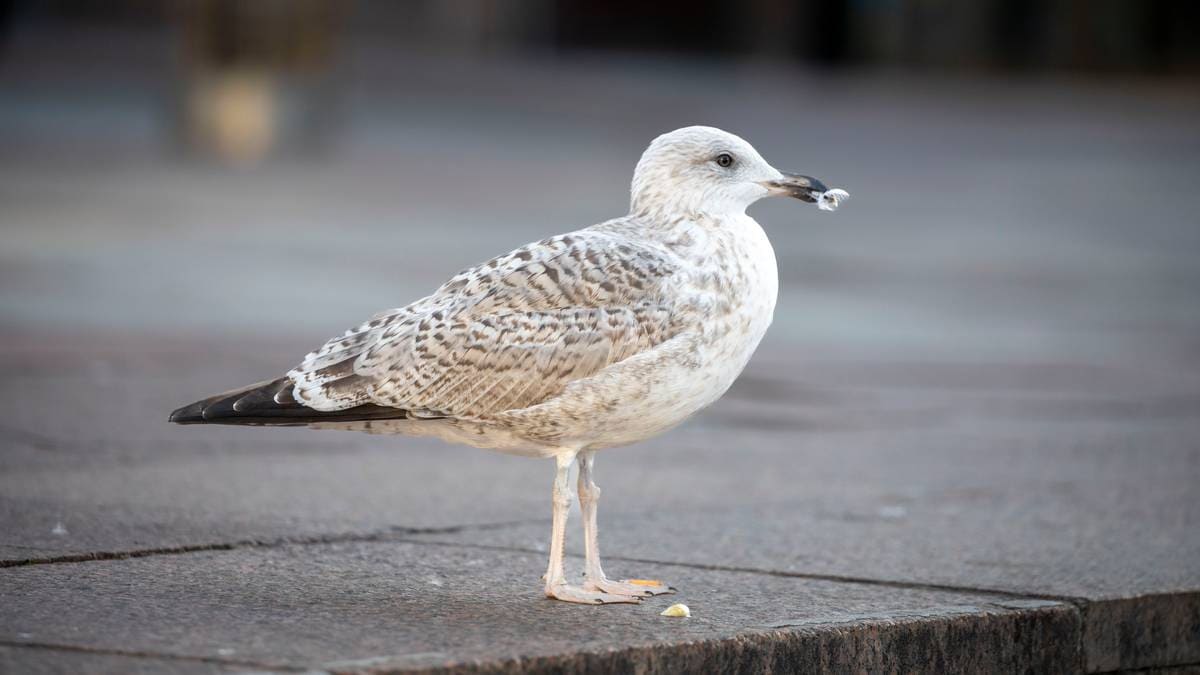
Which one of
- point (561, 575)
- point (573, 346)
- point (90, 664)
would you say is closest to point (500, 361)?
point (573, 346)

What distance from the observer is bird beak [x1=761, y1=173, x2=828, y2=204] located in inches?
194

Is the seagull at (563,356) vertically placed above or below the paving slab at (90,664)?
above

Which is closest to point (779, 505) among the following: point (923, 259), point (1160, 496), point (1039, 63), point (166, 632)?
point (1160, 496)

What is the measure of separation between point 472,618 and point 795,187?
1.51 meters

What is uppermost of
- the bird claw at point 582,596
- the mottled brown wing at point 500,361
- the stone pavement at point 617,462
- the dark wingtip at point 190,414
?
the mottled brown wing at point 500,361

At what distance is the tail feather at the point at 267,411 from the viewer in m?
4.69

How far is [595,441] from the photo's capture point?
4820 mm

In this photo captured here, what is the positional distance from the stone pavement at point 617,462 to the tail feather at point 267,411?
1.53ft

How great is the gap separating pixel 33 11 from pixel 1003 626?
3594 centimetres

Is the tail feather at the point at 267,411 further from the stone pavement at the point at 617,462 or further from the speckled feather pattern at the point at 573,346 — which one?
the stone pavement at the point at 617,462

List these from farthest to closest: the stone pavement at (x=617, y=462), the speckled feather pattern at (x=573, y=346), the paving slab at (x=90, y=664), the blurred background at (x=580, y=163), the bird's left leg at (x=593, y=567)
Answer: the blurred background at (x=580, y=163)
the bird's left leg at (x=593, y=567)
the speckled feather pattern at (x=573, y=346)
the stone pavement at (x=617, y=462)
the paving slab at (x=90, y=664)

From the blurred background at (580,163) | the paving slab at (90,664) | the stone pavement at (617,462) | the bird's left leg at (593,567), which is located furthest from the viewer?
the blurred background at (580,163)

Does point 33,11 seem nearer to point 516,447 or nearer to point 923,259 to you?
point 923,259

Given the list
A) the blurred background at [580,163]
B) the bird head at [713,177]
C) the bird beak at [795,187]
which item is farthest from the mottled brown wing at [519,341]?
the blurred background at [580,163]
